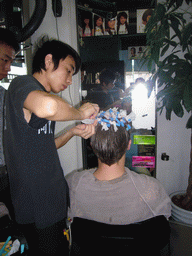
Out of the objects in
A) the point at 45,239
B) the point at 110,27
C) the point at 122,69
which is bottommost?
the point at 45,239

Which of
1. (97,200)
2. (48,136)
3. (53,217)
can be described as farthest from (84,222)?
(48,136)

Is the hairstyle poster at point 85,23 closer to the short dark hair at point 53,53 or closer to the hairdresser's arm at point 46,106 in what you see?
the short dark hair at point 53,53

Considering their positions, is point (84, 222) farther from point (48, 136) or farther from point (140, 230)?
point (48, 136)

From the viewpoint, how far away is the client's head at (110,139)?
83 cm

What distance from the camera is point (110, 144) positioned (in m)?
0.84

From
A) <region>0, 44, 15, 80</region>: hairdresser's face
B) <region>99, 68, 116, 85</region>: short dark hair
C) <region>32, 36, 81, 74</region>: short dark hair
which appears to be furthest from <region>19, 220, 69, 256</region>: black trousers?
<region>99, 68, 116, 85</region>: short dark hair

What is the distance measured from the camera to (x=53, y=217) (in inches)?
34.1

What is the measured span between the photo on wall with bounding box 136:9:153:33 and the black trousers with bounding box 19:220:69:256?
6.50ft

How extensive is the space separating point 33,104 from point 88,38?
1.72 m

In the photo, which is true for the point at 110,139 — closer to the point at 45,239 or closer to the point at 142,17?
the point at 45,239

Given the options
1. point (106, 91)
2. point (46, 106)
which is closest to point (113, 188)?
point (46, 106)

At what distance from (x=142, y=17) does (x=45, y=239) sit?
216 centimetres

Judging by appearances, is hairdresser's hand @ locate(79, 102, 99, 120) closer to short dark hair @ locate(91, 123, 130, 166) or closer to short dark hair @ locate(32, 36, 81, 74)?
short dark hair @ locate(91, 123, 130, 166)

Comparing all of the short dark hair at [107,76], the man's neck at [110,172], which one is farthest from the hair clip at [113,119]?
the short dark hair at [107,76]
